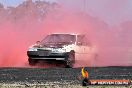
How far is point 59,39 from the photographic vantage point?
23531mm

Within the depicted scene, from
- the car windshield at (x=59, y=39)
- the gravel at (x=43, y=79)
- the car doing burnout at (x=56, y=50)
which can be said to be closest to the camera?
the gravel at (x=43, y=79)

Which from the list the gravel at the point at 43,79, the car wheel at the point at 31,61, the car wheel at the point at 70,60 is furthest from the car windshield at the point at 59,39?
the gravel at the point at 43,79

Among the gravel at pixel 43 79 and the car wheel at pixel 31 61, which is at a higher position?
the car wheel at pixel 31 61

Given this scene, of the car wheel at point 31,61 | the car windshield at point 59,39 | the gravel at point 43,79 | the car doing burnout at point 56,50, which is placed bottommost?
the gravel at point 43,79

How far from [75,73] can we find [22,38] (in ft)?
25.8

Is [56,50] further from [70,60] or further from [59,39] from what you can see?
[59,39]

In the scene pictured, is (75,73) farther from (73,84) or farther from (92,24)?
(92,24)

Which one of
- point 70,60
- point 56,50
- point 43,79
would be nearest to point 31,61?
point 56,50

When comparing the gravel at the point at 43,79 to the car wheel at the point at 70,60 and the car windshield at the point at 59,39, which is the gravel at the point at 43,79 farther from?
the car windshield at the point at 59,39

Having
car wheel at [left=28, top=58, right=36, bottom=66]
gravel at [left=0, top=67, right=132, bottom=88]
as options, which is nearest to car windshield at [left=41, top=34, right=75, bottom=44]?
car wheel at [left=28, top=58, right=36, bottom=66]

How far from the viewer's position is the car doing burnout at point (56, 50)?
73.3 feet

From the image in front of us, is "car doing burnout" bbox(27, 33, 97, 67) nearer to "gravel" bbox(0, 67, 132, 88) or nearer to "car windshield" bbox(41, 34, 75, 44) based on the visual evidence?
"car windshield" bbox(41, 34, 75, 44)

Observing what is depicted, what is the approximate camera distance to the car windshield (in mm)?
23337

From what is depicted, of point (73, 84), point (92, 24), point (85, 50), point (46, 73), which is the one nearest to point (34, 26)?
point (92, 24)
